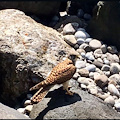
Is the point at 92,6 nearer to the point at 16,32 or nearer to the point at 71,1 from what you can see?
the point at 71,1

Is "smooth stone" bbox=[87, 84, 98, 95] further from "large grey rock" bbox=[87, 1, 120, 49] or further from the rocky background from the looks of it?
"large grey rock" bbox=[87, 1, 120, 49]

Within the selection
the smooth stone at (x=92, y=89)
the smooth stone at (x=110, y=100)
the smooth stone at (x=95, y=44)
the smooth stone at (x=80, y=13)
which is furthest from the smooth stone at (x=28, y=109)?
the smooth stone at (x=80, y=13)

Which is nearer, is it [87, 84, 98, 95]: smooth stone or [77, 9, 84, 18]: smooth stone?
[87, 84, 98, 95]: smooth stone

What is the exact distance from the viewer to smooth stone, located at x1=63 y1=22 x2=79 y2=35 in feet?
15.6

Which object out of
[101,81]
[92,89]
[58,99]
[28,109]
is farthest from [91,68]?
[58,99]

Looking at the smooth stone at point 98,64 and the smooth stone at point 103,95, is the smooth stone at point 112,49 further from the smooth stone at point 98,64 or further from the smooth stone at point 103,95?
the smooth stone at point 103,95

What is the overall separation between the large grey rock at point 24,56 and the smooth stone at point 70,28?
2.09 feet

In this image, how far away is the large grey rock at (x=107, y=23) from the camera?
15.1 feet

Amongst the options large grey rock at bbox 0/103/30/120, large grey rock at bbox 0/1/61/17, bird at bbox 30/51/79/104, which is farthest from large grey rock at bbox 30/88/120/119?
large grey rock at bbox 0/1/61/17

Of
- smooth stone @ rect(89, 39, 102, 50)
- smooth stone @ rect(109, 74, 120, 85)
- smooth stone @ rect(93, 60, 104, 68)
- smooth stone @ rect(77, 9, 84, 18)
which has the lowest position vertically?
smooth stone @ rect(109, 74, 120, 85)

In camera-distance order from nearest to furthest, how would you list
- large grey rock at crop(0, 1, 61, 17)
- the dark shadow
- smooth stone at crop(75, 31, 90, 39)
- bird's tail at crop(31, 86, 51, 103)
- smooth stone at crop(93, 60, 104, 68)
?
bird's tail at crop(31, 86, 51, 103)
the dark shadow
smooth stone at crop(93, 60, 104, 68)
smooth stone at crop(75, 31, 90, 39)
large grey rock at crop(0, 1, 61, 17)

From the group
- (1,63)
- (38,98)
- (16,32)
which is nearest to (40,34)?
(16,32)

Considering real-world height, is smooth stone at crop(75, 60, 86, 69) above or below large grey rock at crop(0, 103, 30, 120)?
below

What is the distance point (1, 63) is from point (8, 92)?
0.32 metres
